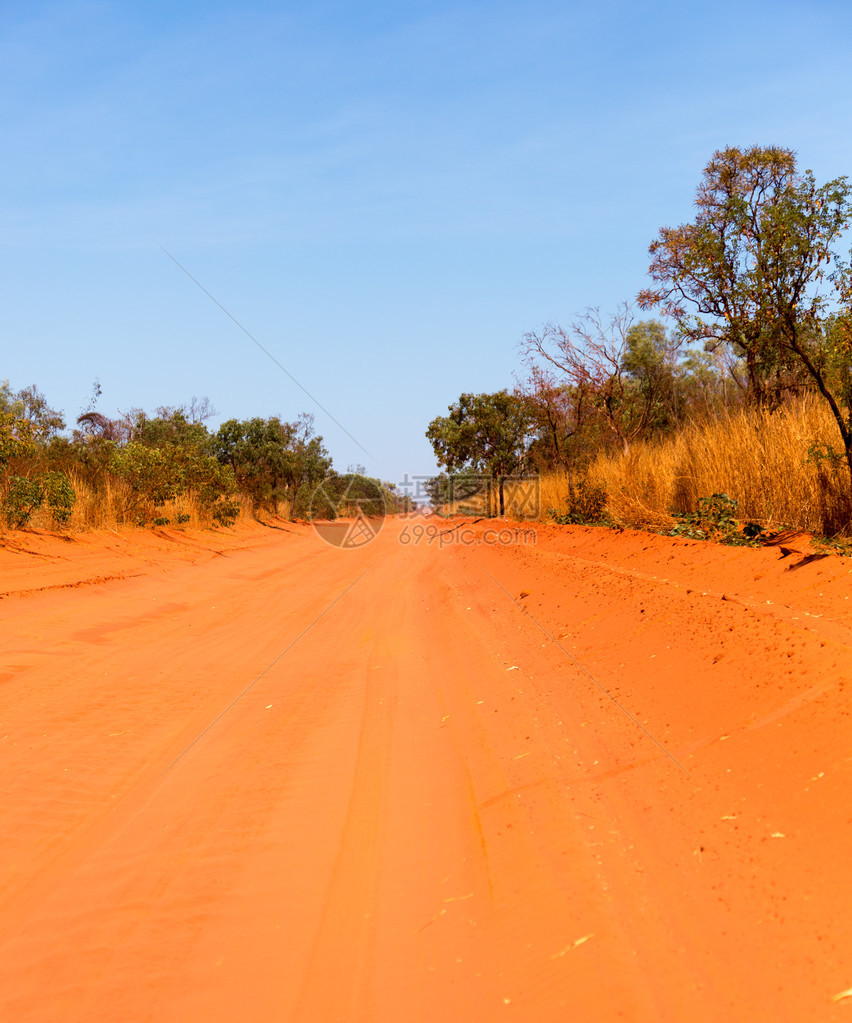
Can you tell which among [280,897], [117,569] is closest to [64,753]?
[280,897]

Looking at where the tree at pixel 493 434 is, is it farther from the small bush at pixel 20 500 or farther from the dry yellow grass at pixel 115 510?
the small bush at pixel 20 500

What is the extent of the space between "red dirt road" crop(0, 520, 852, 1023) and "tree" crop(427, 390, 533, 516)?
68.3ft

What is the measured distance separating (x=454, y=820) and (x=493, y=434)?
25.6 metres

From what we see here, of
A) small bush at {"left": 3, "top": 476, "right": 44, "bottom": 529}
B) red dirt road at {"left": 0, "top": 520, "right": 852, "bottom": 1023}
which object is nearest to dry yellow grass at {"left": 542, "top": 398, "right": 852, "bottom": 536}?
red dirt road at {"left": 0, "top": 520, "right": 852, "bottom": 1023}

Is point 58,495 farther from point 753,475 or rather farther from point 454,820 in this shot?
point 454,820

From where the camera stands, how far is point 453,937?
2.62 m

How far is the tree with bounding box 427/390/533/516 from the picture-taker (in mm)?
28031

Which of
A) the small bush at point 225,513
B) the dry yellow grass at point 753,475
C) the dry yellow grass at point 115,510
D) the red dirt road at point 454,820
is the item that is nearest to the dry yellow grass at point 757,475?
the dry yellow grass at point 753,475

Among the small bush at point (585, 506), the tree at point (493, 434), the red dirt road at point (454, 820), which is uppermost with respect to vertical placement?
the tree at point (493, 434)

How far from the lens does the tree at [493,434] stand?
28031 mm

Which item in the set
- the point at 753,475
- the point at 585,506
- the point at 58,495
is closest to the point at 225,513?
the point at 58,495

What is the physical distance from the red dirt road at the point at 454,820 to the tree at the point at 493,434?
20.8 meters

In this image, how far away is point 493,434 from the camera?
28.5 m

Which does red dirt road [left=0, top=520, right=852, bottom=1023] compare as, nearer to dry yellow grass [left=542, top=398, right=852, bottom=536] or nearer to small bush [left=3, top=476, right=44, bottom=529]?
dry yellow grass [left=542, top=398, right=852, bottom=536]
